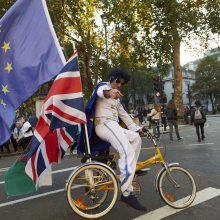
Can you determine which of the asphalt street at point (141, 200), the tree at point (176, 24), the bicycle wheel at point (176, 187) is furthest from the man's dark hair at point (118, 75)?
the tree at point (176, 24)

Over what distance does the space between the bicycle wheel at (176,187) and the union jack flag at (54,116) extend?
1393 millimetres

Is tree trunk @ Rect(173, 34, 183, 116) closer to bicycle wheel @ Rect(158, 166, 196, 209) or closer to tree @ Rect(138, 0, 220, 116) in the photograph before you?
tree @ Rect(138, 0, 220, 116)

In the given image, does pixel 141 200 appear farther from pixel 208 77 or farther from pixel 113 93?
pixel 208 77

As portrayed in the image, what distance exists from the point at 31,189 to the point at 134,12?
26.7 metres

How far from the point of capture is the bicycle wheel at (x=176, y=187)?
5.57 m

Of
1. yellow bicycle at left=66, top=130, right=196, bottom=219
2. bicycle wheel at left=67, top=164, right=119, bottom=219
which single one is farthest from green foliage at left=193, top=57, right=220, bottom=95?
bicycle wheel at left=67, top=164, right=119, bottom=219

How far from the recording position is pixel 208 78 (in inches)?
3063

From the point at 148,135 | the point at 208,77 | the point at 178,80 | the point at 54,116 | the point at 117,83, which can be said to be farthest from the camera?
the point at 208,77

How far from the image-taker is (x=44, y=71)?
5504 millimetres

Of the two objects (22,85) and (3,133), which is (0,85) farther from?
(3,133)

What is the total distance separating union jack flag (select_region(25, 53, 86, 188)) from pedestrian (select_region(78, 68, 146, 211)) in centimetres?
35

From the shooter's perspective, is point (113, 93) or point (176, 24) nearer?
point (113, 93)

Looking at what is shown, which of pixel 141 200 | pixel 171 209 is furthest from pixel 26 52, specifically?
pixel 171 209

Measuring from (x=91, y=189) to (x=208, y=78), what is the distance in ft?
246
